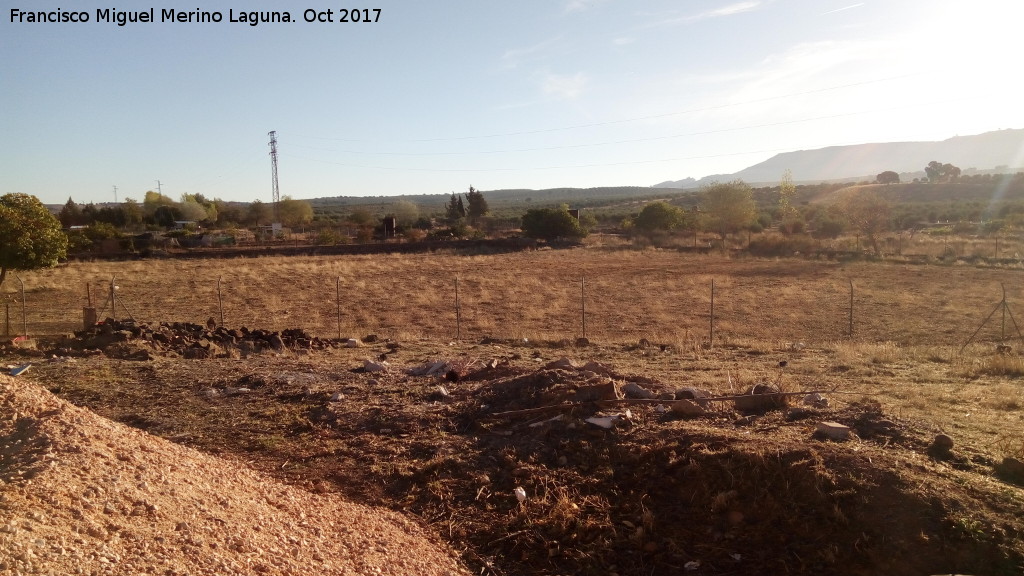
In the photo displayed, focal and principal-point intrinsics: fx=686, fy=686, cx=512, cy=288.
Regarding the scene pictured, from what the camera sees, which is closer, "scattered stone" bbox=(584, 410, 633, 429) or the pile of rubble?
"scattered stone" bbox=(584, 410, 633, 429)

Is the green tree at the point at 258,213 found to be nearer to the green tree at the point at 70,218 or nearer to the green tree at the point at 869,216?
the green tree at the point at 70,218

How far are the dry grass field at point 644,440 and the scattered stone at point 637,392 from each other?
13.2 inches

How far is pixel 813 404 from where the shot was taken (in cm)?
862

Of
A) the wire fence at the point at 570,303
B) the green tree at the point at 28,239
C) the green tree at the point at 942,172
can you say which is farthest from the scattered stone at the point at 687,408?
the green tree at the point at 942,172

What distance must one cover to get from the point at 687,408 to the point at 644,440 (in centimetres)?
119

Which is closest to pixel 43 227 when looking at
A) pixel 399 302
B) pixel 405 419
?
pixel 399 302

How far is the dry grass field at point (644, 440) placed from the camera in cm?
545

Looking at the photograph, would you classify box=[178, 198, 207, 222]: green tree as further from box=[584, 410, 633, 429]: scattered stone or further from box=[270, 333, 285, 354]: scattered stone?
box=[584, 410, 633, 429]: scattered stone

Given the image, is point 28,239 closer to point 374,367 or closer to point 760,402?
point 374,367

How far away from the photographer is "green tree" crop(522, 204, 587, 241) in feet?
194

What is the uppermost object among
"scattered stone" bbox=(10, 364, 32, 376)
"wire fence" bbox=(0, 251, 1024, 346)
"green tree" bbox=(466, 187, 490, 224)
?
"green tree" bbox=(466, 187, 490, 224)

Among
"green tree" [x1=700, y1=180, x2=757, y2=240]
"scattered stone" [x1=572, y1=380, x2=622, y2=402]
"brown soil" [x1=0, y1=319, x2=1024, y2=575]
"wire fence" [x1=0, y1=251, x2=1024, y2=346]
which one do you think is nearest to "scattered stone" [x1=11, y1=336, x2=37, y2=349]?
"wire fence" [x1=0, y1=251, x2=1024, y2=346]

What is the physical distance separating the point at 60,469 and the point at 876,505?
612cm

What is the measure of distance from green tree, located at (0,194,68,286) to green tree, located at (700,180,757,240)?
50055 mm
